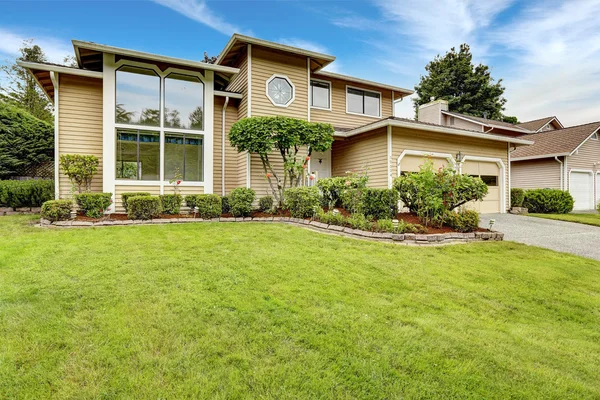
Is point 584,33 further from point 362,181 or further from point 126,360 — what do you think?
point 126,360

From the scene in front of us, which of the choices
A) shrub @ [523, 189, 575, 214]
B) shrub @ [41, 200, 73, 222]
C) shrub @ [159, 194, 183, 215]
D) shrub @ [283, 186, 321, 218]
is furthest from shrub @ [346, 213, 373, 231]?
shrub @ [523, 189, 575, 214]

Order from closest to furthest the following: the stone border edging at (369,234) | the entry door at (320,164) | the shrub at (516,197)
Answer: the stone border edging at (369,234)
the entry door at (320,164)
the shrub at (516,197)

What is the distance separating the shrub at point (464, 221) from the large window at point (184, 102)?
7338 mm

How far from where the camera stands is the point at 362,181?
23.1ft

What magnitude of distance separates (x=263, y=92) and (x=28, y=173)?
9195mm

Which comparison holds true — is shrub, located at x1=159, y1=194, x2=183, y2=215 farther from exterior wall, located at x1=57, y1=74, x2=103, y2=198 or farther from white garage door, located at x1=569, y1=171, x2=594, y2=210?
white garage door, located at x1=569, y1=171, x2=594, y2=210

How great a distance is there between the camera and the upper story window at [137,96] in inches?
324

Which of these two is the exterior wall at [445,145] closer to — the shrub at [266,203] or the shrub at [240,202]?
the shrub at [266,203]

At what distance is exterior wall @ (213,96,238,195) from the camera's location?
32.9 feet

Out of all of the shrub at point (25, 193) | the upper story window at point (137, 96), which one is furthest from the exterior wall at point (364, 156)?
the shrub at point (25, 193)

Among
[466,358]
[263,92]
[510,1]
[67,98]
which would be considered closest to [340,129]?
[263,92]

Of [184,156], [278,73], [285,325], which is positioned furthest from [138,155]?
[285,325]

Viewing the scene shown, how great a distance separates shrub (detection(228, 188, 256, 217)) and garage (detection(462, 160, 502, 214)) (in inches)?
346

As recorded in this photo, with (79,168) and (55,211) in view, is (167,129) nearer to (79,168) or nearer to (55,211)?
(79,168)
